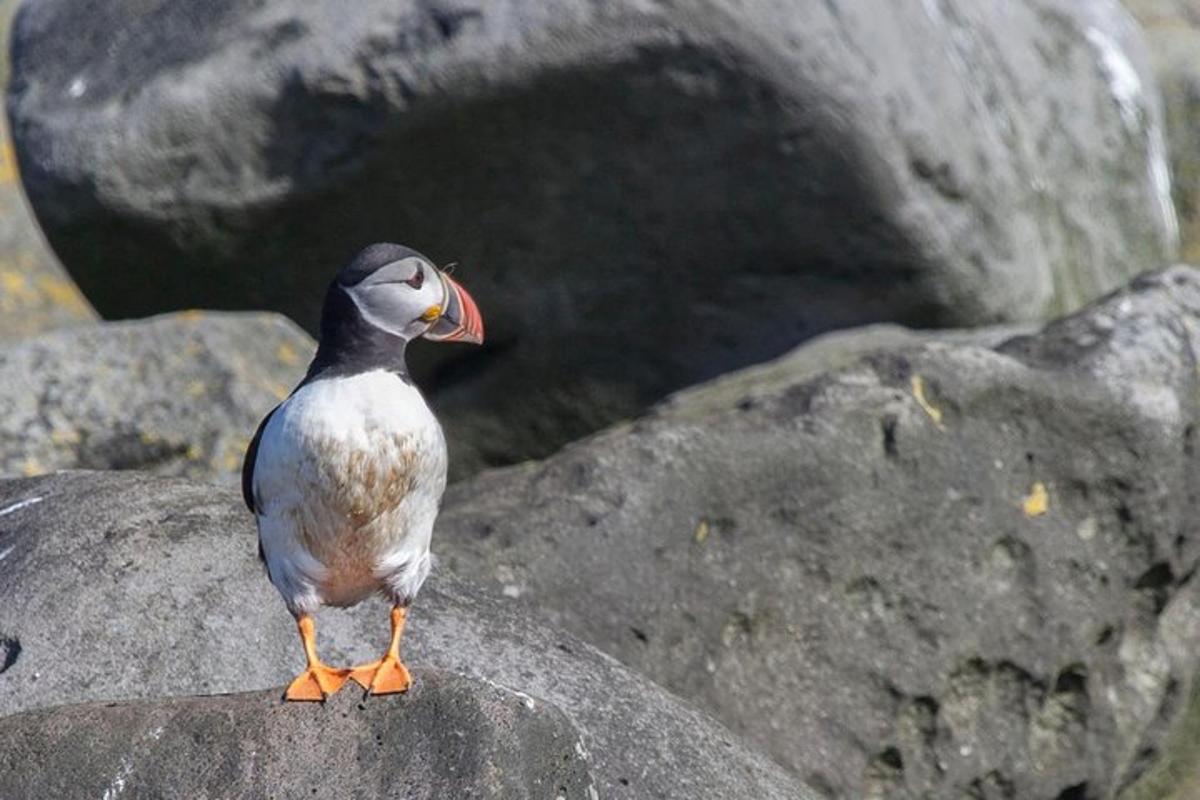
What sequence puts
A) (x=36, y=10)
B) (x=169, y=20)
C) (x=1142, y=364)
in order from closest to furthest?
(x=1142, y=364) → (x=169, y=20) → (x=36, y=10)

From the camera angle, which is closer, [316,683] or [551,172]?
[316,683]

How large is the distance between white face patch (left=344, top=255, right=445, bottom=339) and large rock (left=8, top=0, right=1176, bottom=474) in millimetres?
3537

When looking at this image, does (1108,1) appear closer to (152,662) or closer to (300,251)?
(300,251)

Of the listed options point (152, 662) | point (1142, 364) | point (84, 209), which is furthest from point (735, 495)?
point (84, 209)

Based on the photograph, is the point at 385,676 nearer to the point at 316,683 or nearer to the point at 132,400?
the point at 316,683

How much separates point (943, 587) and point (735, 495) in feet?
2.00

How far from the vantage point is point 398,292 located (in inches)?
153

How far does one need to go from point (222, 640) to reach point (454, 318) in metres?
1.06

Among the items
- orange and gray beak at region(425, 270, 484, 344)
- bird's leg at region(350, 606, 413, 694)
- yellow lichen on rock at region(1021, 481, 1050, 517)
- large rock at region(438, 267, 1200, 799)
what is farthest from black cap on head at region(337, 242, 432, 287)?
yellow lichen on rock at region(1021, 481, 1050, 517)

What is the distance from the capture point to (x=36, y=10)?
333 inches

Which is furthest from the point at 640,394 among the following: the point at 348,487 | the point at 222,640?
the point at 348,487

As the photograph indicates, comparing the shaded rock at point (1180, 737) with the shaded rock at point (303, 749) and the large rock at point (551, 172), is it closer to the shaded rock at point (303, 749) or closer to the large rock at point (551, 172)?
the large rock at point (551, 172)

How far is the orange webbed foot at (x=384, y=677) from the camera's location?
12.4ft

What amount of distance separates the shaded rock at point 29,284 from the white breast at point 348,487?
4966 millimetres
